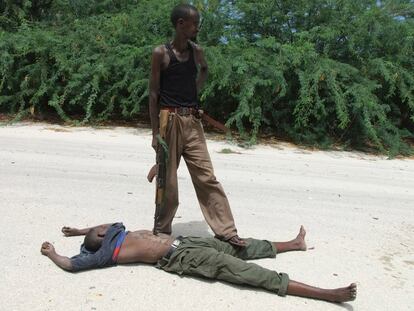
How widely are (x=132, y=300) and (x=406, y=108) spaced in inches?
365

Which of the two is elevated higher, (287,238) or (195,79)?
(195,79)

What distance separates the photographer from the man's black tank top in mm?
3906

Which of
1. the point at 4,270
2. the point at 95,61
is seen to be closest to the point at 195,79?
the point at 4,270

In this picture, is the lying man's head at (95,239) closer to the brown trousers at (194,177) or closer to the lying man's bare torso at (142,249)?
the lying man's bare torso at (142,249)

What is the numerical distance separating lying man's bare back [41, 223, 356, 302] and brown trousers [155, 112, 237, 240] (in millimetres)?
258

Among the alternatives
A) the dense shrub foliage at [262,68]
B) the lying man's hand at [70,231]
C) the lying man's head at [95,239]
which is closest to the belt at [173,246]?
the lying man's head at [95,239]

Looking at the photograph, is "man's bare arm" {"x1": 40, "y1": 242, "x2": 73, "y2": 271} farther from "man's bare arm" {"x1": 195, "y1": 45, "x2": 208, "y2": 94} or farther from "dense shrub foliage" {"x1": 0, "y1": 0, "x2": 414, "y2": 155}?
"dense shrub foliage" {"x1": 0, "y1": 0, "x2": 414, "y2": 155}

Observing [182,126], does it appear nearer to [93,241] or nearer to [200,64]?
[200,64]

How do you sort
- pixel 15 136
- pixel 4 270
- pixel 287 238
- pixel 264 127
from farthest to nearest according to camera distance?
1. pixel 264 127
2. pixel 15 136
3. pixel 287 238
4. pixel 4 270

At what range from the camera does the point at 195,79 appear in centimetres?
408

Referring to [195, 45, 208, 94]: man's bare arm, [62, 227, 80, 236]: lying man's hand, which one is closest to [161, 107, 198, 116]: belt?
[195, 45, 208, 94]: man's bare arm

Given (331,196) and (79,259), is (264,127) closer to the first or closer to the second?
(331,196)

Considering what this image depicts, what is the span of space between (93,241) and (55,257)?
289 millimetres

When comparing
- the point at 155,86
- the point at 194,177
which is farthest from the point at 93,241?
the point at 155,86
